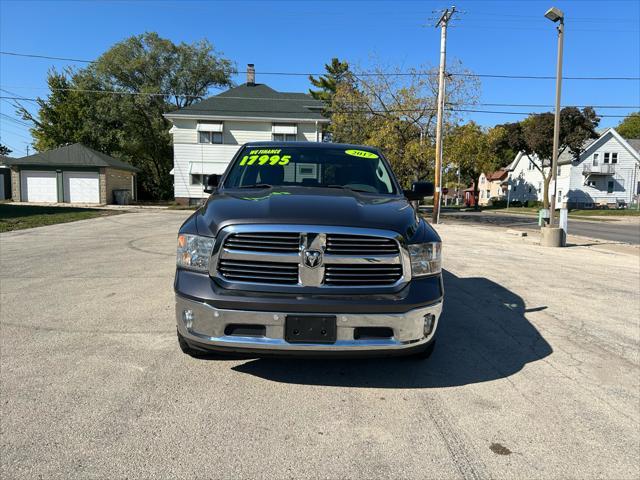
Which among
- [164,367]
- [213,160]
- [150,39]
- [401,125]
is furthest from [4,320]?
[150,39]

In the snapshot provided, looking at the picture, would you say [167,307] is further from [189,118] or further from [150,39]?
[150,39]

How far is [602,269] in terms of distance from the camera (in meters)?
9.27

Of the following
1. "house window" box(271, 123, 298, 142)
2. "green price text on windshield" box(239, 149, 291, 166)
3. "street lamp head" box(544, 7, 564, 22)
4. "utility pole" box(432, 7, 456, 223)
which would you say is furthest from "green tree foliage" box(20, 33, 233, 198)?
"green price text on windshield" box(239, 149, 291, 166)

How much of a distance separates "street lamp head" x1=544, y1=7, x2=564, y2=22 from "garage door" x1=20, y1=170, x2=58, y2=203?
32.1 m

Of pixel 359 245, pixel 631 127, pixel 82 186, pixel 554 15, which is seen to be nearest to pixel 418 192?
pixel 359 245

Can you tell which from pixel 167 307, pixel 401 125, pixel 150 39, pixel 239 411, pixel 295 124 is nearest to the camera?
pixel 239 411

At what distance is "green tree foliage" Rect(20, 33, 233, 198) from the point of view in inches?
1551

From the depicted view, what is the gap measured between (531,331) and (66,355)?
4496 millimetres

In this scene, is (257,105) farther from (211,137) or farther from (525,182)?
(525,182)

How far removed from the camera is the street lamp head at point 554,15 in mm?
13930

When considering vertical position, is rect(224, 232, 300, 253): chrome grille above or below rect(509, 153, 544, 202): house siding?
below

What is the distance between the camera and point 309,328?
9.32 ft

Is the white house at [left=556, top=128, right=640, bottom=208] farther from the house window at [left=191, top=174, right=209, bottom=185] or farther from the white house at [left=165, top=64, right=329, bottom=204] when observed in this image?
the house window at [left=191, top=174, right=209, bottom=185]

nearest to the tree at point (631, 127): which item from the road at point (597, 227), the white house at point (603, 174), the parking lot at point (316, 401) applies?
the white house at point (603, 174)
